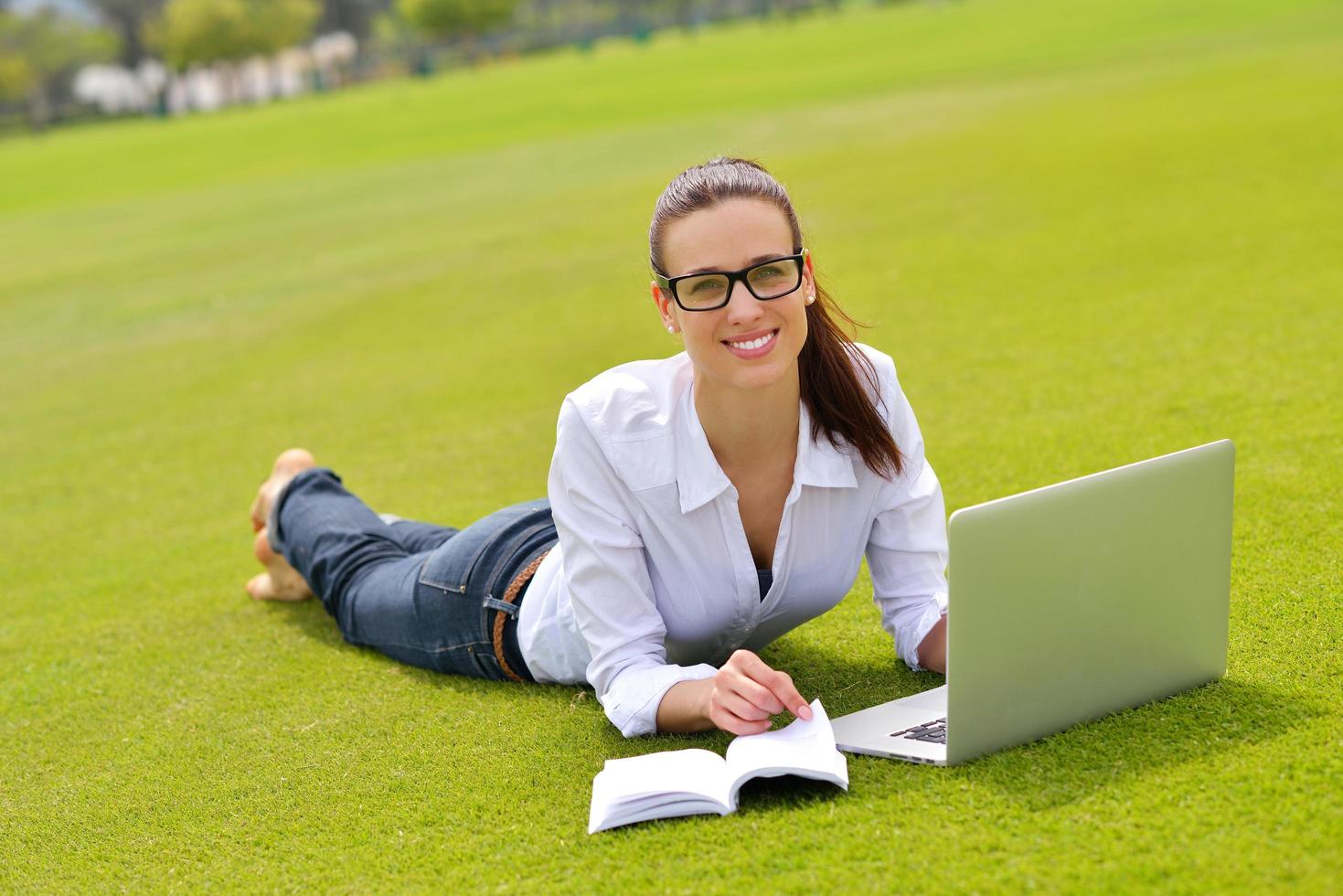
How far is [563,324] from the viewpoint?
29.0 ft

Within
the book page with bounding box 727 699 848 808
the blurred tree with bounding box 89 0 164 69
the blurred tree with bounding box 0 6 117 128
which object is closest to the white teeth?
the book page with bounding box 727 699 848 808

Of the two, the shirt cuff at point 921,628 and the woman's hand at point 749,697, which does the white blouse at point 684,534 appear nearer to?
the shirt cuff at point 921,628

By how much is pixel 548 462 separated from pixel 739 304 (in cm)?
309

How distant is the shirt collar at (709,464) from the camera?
2.95 metres

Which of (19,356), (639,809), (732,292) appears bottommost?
(19,356)

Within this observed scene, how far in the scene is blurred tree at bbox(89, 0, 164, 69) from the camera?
10431 centimetres

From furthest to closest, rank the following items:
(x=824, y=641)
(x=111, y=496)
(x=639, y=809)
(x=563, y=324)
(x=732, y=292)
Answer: (x=563, y=324), (x=111, y=496), (x=824, y=641), (x=732, y=292), (x=639, y=809)

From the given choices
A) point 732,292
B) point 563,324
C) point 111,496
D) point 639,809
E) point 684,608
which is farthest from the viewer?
point 563,324

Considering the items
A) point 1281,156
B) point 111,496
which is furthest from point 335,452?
point 1281,156

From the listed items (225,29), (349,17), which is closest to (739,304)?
(225,29)

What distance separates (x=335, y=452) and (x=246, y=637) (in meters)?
2.30

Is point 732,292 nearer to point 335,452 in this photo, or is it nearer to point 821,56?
point 335,452

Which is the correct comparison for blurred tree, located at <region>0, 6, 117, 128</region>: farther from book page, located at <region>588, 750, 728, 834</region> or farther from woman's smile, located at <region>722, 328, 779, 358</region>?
book page, located at <region>588, 750, 728, 834</region>

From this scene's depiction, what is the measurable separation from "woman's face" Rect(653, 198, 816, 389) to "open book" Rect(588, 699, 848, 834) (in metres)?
0.72
